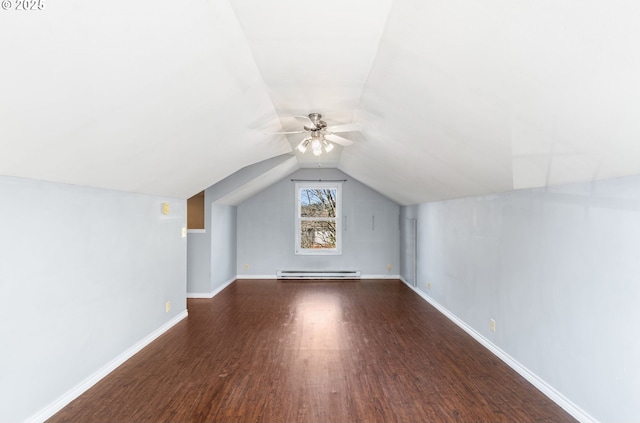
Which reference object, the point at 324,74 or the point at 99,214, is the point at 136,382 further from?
the point at 324,74

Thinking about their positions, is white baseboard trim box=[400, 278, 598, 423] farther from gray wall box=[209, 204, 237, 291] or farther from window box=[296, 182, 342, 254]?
gray wall box=[209, 204, 237, 291]

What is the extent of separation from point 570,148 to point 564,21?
1.03 meters

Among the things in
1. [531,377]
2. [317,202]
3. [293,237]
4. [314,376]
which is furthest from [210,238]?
[531,377]

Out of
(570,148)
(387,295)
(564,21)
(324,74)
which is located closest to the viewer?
(564,21)

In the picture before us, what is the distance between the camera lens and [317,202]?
8445 mm

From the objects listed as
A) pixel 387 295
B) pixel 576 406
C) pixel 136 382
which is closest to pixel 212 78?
pixel 136 382

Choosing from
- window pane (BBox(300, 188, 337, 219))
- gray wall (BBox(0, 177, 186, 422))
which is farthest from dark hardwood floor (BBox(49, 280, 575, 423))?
window pane (BBox(300, 188, 337, 219))

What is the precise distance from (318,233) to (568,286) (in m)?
6.05

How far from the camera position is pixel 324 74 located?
273cm

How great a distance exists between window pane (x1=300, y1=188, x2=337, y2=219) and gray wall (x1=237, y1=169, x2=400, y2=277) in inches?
9.7

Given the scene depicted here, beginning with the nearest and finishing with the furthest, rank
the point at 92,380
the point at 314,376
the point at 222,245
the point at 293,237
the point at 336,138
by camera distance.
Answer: the point at 92,380
the point at 314,376
the point at 336,138
the point at 222,245
the point at 293,237

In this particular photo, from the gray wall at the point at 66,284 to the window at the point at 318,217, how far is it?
4428mm

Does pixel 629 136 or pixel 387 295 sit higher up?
pixel 629 136

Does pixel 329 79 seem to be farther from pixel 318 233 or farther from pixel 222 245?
pixel 318 233
